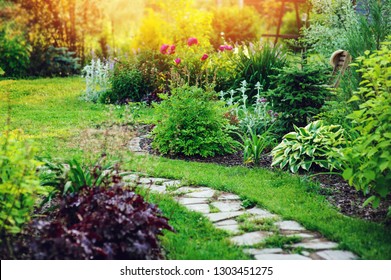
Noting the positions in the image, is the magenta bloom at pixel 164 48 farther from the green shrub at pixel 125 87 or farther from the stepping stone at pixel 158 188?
the stepping stone at pixel 158 188

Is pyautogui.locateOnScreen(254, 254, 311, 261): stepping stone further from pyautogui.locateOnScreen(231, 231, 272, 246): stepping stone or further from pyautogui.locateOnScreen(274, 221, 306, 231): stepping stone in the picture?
pyautogui.locateOnScreen(274, 221, 306, 231): stepping stone

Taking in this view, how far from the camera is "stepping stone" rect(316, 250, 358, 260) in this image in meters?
Result: 3.67

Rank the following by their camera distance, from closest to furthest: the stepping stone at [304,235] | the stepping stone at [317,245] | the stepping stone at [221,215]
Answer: the stepping stone at [317,245], the stepping stone at [304,235], the stepping stone at [221,215]

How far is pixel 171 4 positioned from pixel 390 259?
1386 centimetres

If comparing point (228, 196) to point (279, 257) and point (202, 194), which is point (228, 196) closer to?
point (202, 194)

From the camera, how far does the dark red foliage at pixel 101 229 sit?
320 cm

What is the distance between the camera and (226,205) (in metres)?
4.76

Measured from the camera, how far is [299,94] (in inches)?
255

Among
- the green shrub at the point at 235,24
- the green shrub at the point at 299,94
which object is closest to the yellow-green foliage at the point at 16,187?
the green shrub at the point at 299,94

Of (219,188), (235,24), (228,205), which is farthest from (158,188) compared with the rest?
(235,24)

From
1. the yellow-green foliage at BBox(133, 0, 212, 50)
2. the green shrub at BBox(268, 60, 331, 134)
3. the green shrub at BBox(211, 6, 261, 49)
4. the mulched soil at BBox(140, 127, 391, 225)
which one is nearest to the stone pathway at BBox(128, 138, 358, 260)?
the mulched soil at BBox(140, 127, 391, 225)

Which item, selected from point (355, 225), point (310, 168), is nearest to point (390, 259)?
point (355, 225)

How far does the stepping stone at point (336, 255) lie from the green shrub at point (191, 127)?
9.04 feet

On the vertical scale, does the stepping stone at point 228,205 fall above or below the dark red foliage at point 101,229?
below
